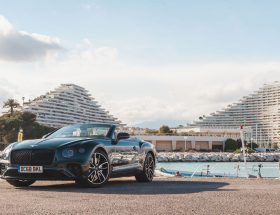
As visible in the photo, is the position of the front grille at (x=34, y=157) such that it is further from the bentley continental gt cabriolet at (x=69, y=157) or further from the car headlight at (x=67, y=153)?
the car headlight at (x=67, y=153)

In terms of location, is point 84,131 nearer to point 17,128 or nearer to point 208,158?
point 17,128

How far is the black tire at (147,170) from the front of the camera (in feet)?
38.8

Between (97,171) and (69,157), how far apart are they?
71 cm

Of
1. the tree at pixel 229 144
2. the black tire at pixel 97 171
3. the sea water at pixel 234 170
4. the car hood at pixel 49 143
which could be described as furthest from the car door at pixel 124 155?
the tree at pixel 229 144

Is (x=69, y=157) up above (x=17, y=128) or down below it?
below

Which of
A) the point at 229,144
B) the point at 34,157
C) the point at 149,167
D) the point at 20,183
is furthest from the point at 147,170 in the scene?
the point at 229,144

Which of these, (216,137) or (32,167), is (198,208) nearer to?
(32,167)

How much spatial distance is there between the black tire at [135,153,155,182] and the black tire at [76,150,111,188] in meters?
1.91

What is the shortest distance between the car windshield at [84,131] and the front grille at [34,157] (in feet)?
3.74

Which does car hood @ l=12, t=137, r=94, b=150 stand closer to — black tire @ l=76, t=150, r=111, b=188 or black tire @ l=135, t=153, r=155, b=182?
black tire @ l=76, t=150, r=111, b=188

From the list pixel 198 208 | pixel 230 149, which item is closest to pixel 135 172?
pixel 198 208

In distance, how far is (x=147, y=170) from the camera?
1197 cm

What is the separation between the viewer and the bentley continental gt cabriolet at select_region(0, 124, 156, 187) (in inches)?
365

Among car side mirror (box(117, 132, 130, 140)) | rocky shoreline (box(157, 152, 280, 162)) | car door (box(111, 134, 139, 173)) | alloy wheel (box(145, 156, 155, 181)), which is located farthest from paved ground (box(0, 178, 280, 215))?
rocky shoreline (box(157, 152, 280, 162))
